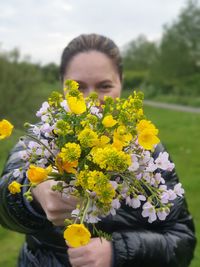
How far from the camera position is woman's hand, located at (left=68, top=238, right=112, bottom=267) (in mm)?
1903

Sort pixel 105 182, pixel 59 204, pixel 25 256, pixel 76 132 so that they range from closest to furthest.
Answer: pixel 105 182, pixel 76 132, pixel 59 204, pixel 25 256

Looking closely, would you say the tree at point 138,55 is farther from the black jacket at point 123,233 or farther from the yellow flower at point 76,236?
the yellow flower at point 76,236

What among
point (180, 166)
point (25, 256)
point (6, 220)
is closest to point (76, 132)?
point (6, 220)

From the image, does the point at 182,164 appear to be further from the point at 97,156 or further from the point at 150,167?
the point at 97,156

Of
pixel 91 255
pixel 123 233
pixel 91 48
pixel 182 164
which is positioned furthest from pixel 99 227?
pixel 182 164

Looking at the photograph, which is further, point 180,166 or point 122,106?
point 180,166

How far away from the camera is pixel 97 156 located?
4.62 feet

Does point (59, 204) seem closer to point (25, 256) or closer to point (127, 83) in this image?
point (25, 256)

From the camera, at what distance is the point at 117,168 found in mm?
1428

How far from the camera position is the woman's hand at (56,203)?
5.58 feet

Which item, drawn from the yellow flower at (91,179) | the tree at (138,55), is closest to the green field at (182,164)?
the yellow flower at (91,179)

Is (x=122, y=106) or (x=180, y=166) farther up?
(x=122, y=106)

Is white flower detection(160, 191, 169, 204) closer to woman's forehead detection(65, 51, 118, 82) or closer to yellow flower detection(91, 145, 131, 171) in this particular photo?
yellow flower detection(91, 145, 131, 171)

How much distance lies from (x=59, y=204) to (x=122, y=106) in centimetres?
46
